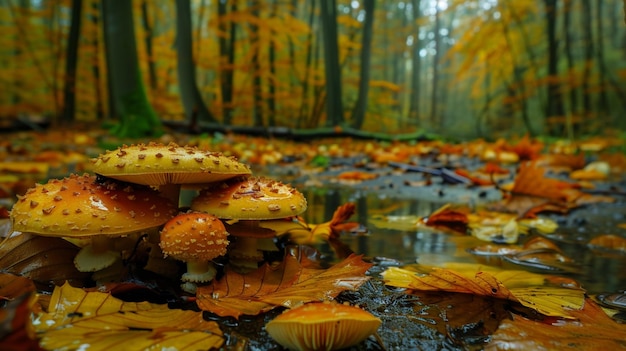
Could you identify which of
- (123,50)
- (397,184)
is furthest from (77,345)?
(123,50)

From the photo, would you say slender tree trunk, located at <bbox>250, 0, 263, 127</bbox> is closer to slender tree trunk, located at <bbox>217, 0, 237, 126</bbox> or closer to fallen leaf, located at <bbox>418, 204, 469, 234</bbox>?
slender tree trunk, located at <bbox>217, 0, 237, 126</bbox>

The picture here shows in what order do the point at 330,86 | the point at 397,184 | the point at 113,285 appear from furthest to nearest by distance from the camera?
the point at 330,86
the point at 397,184
the point at 113,285

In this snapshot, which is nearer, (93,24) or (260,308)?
(260,308)

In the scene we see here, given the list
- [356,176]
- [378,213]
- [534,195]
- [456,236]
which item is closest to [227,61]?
[356,176]

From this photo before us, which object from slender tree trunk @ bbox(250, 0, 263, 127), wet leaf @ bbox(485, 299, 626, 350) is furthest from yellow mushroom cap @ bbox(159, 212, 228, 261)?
→ slender tree trunk @ bbox(250, 0, 263, 127)

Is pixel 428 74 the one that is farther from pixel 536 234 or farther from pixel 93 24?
pixel 536 234

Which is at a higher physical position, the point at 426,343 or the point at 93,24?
the point at 93,24

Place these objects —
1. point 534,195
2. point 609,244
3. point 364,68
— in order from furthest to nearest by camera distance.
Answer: point 364,68
point 534,195
point 609,244

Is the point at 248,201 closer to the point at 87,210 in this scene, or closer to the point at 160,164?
the point at 160,164
